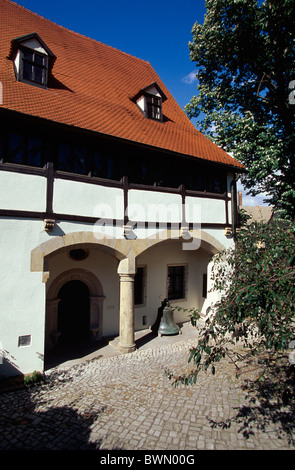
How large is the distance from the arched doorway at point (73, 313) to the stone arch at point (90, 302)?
24 cm

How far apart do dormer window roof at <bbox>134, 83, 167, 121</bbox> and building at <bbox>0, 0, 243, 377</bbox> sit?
0.16ft

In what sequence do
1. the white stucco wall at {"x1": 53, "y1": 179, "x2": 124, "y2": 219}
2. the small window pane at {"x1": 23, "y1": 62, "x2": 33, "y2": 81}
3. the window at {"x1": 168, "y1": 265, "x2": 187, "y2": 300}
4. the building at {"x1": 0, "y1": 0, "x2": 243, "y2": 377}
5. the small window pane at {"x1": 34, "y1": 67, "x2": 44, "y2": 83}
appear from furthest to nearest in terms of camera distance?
the window at {"x1": 168, "y1": 265, "x2": 187, "y2": 300}, the small window pane at {"x1": 34, "y1": 67, "x2": 44, "y2": 83}, the small window pane at {"x1": 23, "y1": 62, "x2": 33, "y2": 81}, the white stucco wall at {"x1": 53, "y1": 179, "x2": 124, "y2": 219}, the building at {"x1": 0, "y1": 0, "x2": 243, "y2": 377}

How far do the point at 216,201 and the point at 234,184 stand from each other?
125cm

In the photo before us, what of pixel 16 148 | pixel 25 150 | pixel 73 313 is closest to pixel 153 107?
pixel 25 150

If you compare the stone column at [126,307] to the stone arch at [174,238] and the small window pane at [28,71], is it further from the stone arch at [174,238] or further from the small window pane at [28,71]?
the small window pane at [28,71]

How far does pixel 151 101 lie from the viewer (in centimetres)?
1038

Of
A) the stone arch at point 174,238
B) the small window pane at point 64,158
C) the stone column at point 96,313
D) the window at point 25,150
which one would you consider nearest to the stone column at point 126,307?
the stone arch at point 174,238

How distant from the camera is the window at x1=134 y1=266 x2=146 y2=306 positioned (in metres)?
10.6

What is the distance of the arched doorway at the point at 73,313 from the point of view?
895 cm

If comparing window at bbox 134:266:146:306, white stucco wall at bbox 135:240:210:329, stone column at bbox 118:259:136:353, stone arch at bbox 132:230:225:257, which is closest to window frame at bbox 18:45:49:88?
stone arch at bbox 132:230:225:257

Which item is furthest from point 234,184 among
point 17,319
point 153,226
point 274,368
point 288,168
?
point 17,319

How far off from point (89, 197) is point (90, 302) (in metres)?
3.87

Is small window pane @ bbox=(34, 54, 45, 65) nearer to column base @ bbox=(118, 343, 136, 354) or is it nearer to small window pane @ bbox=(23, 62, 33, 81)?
small window pane @ bbox=(23, 62, 33, 81)

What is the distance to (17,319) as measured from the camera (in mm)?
6316
